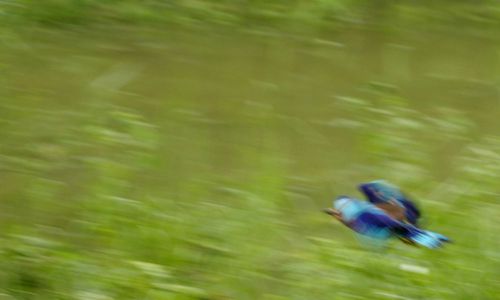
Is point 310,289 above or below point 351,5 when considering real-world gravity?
below

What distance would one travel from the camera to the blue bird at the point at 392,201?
10.3 feet

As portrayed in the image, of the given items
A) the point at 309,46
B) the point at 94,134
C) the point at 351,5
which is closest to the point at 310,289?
the point at 94,134

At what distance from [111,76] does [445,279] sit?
1.67 m

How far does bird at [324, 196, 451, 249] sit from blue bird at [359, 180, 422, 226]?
26 mm

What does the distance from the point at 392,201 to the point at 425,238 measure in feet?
0.61

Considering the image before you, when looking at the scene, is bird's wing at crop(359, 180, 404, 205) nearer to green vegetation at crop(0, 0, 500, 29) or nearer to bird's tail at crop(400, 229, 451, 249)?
bird's tail at crop(400, 229, 451, 249)

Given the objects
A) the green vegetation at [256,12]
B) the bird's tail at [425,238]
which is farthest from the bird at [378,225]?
the green vegetation at [256,12]

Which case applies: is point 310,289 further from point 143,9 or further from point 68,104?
point 143,9

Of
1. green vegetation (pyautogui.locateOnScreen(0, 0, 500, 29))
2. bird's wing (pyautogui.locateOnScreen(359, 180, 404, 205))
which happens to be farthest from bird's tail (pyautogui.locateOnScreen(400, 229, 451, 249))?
green vegetation (pyautogui.locateOnScreen(0, 0, 500, 29))

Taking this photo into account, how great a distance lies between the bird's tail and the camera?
3.02 m

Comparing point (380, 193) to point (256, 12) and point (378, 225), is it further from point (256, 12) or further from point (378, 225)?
point (256, 12)

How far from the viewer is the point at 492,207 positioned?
10.5ft

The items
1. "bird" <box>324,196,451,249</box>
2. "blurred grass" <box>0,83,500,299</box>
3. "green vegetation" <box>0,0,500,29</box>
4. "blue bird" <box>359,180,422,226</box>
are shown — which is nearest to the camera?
"blurred grass" <box>0,83,500,299</box>

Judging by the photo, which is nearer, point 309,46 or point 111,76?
point 111,76
